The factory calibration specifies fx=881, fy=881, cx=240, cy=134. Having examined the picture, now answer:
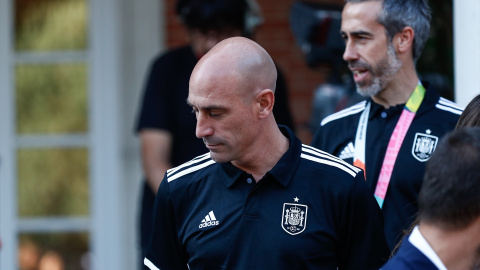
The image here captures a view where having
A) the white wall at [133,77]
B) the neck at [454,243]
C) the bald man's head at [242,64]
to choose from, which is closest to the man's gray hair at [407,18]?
the bald man's head at [242,64]

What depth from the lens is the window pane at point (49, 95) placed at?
19.7ft

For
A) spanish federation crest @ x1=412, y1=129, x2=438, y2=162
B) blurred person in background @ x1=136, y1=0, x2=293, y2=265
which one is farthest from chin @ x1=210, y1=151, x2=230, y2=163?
blurred person in background @ x1=136, y1=0, x2=293, y2=265

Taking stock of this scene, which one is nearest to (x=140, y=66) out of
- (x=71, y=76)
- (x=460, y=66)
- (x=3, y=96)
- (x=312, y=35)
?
(x=71, y=76)

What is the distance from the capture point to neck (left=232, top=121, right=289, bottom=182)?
A: 2699 millimetres

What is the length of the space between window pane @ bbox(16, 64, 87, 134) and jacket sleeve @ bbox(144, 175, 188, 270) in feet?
10.9

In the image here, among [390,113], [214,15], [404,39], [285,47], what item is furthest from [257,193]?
[285,47]

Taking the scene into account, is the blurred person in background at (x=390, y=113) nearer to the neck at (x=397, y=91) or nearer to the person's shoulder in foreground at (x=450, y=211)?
the neck at (x=397, y=91)

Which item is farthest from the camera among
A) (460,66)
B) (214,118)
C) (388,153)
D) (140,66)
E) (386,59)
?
(140,66)

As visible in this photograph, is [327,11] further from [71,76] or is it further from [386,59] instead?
[71,76]

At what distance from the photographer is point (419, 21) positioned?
140 inches

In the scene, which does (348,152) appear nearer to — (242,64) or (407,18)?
(407,18)

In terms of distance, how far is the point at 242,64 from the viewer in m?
2.64

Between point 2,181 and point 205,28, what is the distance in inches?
94.2

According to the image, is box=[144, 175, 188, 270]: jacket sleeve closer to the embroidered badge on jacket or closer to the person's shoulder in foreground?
the embroidered badge on jacket
